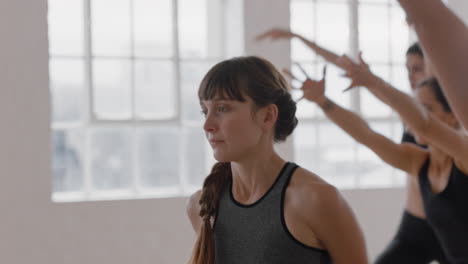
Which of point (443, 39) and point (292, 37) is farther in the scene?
point (292, 37)

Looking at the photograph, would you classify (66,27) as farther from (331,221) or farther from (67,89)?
(331,221)

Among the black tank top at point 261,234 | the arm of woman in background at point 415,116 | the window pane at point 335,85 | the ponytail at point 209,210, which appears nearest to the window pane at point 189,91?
the window pane at point 335,85

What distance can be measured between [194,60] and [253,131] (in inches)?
129

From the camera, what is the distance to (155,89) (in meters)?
4.96

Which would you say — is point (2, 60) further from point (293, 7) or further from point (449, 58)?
point (449, 58)

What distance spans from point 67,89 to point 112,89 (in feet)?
1.07

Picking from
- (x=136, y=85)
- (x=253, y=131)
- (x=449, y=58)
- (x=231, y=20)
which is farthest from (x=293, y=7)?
(x=449, y=58)

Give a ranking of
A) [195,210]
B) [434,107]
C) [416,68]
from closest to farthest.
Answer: [195,210]
[434,107]
[416,68]

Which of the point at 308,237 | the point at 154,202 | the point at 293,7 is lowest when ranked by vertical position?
the point at 154,202

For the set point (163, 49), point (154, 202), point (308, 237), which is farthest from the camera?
point (163, 49)

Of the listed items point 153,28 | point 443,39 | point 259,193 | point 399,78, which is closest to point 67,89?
point 153,28

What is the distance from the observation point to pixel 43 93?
14.4ft

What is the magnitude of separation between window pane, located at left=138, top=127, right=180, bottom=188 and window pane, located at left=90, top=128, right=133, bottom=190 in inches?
4.2

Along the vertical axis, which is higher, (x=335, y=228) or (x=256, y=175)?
(x=256, y=175)
